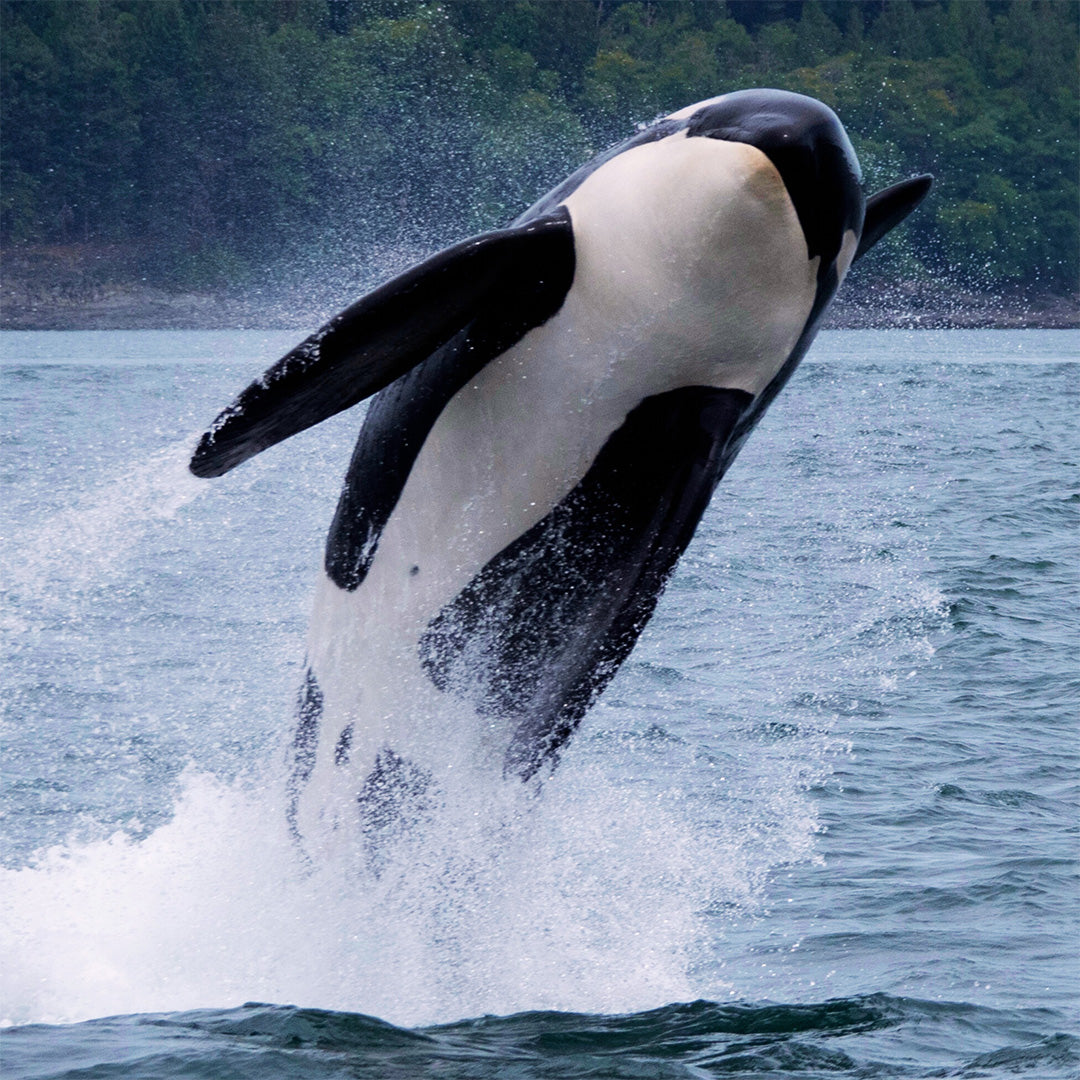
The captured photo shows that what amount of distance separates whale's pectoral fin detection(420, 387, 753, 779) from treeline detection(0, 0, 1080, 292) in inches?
2378

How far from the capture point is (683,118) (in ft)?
20.0

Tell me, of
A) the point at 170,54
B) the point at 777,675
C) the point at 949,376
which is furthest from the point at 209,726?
the point at 170,54

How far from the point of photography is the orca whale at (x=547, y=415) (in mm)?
5773

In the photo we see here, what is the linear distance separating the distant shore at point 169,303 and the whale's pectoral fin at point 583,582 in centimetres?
5926


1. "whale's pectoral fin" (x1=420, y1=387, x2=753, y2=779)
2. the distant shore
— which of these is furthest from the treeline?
"whale's pectoral fin" (x1=420, y1=387, x2=753, y2=779)

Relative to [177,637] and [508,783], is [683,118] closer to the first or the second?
[508,783]

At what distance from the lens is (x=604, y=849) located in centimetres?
899

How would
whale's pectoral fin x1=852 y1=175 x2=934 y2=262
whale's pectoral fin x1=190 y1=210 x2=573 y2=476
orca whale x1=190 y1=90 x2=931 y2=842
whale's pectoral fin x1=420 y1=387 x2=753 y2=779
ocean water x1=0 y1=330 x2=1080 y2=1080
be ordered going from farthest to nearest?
ocean water x1=0 y1=330 x2=1080 y2=1080 < whale's pectoral fin x1=852 y1=175 x2=934 y2=262 < whale's pectoral fin x1=420 y1=387 x2=753 y2=779 < orca whale x1=190 y1=90 x2=931 y2=842 < whale's pectoral fin x1=190 y1=210 x2=573 y2=476

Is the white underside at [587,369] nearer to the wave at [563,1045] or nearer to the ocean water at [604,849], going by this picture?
the ocean water at [604,849]

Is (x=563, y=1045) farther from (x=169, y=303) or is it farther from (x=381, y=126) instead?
(x=381, y=126)

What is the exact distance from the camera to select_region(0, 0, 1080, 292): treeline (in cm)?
6875

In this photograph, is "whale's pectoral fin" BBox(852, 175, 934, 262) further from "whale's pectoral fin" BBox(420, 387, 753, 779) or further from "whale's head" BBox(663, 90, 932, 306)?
"whale's pectoral fin" BBox(420, 387, 753, 779)

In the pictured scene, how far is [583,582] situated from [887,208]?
1785mm

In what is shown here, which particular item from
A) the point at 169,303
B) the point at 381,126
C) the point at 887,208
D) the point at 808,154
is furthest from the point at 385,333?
the point at 381,126
